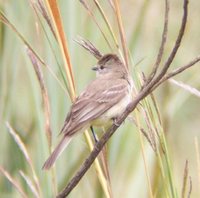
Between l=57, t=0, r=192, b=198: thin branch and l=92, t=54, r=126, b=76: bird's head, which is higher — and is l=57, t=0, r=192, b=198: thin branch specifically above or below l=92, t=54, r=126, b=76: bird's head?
above

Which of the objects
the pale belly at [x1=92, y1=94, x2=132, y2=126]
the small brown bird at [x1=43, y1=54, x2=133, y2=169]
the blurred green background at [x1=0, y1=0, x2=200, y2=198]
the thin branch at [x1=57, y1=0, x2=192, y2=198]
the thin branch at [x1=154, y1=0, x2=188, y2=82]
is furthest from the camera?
the blurred green background at [x1=0, y1=0, x2=200, y2=198]

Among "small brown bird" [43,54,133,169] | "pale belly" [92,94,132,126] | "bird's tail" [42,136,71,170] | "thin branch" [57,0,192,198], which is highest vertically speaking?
"thin branch" [57,0,192,198]

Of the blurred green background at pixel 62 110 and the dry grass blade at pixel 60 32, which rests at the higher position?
the dry grass blade at pixel 60 32

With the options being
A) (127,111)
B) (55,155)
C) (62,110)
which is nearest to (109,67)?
(62,110)

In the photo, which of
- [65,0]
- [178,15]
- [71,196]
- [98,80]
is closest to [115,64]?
[98,80]

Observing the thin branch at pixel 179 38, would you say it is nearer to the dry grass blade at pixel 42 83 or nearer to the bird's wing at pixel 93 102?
the dry grass blade at pixel 42 83

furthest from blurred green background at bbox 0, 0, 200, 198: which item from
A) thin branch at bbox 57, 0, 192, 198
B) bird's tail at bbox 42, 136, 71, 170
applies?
thin branch at bbox 57, 0, 192, 198

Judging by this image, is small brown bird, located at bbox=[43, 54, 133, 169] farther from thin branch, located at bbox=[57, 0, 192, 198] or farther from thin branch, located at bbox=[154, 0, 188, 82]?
thin branch, located at bbox=[154, 0, 188, 82]

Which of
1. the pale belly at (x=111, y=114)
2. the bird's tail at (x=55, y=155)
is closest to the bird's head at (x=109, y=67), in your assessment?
the pale belly at (x=111, y=114)

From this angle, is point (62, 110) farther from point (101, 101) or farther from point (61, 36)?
point (61, 36)
